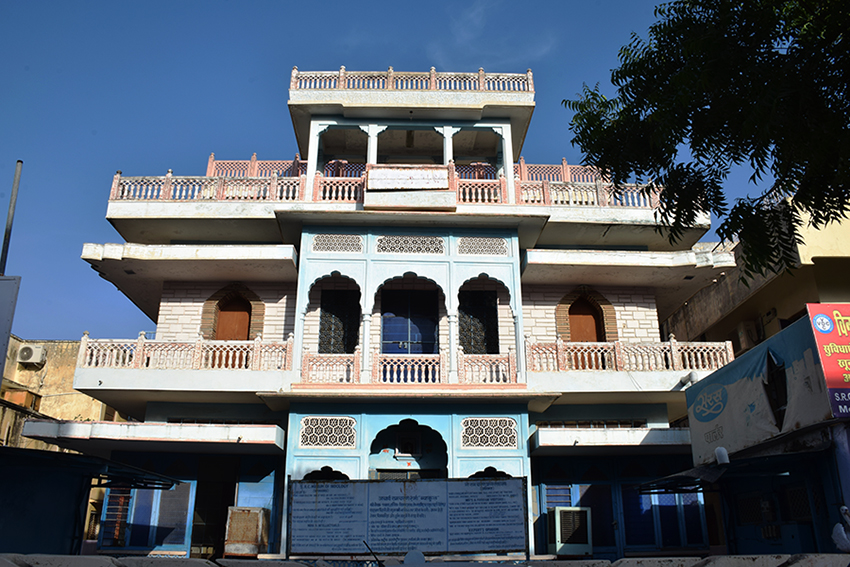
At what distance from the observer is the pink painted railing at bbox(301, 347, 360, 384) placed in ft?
43.0

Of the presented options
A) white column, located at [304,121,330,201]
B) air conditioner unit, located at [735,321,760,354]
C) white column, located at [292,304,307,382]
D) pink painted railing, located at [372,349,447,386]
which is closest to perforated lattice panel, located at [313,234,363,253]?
white column, located at [304,121,330,201]

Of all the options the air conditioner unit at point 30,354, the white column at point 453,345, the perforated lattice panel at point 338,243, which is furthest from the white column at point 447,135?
the air conditioner unit at point 30,354

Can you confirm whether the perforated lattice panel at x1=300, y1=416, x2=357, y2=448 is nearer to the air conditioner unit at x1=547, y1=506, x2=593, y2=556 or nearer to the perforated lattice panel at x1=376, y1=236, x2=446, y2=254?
the perforated lattice panel at x1=376, y1=236, x2=446, y2=254

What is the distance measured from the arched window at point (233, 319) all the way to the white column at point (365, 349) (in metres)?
3.47

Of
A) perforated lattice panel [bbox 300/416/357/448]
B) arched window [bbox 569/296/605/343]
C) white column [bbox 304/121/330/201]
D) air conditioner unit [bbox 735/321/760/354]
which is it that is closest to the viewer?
perforated lattice panel [bbox 300/416/357/448]

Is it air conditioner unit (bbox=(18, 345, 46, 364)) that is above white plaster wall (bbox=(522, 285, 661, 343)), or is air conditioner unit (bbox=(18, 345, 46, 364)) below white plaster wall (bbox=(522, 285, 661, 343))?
above

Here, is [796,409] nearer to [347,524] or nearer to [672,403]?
[672,403]

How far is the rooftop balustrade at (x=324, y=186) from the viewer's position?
49.1ft

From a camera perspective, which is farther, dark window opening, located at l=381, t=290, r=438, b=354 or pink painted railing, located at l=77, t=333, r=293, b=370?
dark window opening, located at l=381, t=290, r=438, b=354

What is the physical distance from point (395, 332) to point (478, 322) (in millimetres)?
1879

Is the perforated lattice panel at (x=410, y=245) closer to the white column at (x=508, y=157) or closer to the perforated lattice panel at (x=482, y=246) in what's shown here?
the perforated lattice panel at (x=482, y=246)

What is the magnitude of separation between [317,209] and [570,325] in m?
6.49

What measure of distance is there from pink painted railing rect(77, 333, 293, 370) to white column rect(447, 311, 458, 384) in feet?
10.5

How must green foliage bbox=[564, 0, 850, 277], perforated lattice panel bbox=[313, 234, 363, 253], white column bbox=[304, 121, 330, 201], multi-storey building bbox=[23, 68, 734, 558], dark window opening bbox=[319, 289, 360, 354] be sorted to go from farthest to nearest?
white column bbox=[304, 121, 330, 201] → dark window opening bbox=[319, 289, 360, 354] → perforated lattice panel bbox=[313, 234, 363, 253] → multi-storey building bbox=[23, 68, 734, 558] → green foliage bbox=[564, 0, 850, 277]
